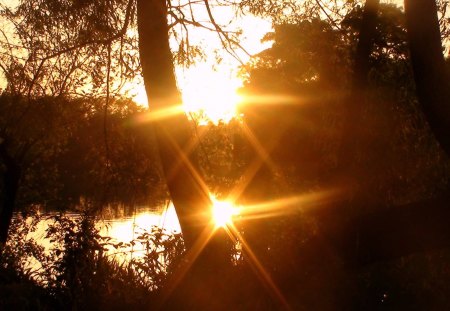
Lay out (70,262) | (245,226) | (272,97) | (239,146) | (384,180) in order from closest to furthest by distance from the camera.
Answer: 1. (70,262)
2. (245,226)
3. (384,180)
4. (239,146)
5. (272,97)

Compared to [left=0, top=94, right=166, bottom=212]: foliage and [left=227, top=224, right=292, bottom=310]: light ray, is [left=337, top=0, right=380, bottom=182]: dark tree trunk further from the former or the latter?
[left=0, top=94, right=166, bottom=212]: foliage

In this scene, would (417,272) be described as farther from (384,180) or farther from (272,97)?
(272,97)

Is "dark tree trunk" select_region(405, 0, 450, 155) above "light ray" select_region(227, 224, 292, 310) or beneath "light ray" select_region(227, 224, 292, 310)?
above

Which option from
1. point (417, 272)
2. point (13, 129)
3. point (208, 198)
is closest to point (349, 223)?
point (208, 198)

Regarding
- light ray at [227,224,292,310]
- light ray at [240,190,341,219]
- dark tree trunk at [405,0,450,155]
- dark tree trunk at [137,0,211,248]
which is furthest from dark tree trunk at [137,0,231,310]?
dark tree trunk at [405,0,450,155]

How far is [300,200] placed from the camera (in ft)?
26.0

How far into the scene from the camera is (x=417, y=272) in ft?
26.6

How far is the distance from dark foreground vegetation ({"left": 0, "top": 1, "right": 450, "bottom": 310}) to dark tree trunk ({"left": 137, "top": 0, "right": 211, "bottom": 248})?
3cm

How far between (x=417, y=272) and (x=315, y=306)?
10.9 feet

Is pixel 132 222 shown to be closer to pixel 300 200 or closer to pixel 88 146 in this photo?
pixel 88 146

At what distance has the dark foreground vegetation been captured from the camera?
5.14 metres

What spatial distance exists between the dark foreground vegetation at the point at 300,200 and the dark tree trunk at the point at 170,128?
3cm

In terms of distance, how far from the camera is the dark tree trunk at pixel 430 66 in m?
4.69

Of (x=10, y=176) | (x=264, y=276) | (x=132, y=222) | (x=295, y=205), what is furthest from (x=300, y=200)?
(x=132, y=222)
